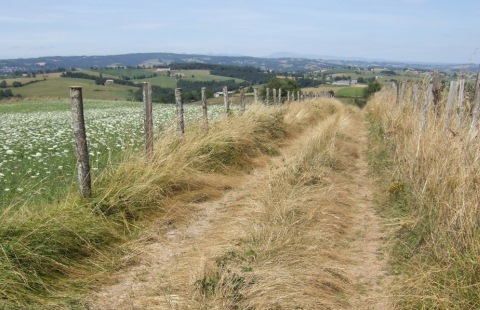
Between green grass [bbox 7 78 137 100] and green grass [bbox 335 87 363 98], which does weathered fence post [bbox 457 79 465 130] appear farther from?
green grass [bbox 335 87 363 98]

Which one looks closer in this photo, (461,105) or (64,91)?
(461,105)

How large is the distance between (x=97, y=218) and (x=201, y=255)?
148cm

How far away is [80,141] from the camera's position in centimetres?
538

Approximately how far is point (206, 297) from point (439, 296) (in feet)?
6.32

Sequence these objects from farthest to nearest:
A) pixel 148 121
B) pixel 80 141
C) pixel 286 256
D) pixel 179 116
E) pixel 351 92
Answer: pixel 351 92 → pixel 179 116 → pixel 148 121 → pixel 80 141 → pixel 286 256

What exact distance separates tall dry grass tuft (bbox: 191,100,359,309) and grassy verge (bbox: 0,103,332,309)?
1273 mm

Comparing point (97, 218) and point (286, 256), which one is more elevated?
point (97, 218)

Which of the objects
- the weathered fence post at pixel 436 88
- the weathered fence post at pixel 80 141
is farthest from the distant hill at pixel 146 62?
the weathered fence post at pixel 80 141

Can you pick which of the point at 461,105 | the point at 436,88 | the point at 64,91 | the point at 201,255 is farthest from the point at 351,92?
the point at 201,255

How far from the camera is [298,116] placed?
57.9 feet

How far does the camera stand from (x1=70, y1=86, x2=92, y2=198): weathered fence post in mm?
5332

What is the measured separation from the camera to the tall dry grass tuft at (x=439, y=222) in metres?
3.51

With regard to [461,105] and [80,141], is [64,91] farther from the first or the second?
[461,105]

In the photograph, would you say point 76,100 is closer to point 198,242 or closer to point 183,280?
point 198,242
